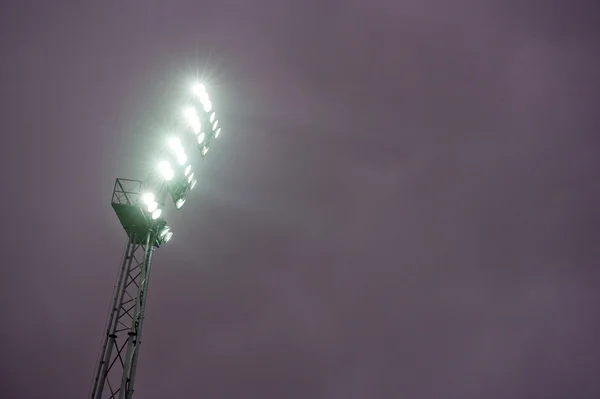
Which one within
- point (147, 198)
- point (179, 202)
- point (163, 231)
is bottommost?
point (163, 231)

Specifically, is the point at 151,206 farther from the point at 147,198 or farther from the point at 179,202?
the point at 179,202

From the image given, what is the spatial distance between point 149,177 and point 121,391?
325 inches

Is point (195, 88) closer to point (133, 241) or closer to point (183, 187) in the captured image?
point (183, 187)

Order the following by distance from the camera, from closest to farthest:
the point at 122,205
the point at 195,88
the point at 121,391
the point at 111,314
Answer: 1. the point at 121,391
2. the point at 111,314
3. the point at 122,205
4. the point at 195,88

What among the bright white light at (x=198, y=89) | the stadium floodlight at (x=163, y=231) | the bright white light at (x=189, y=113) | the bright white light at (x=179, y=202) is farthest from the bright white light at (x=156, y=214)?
the bright white light at (x=198, y=89)

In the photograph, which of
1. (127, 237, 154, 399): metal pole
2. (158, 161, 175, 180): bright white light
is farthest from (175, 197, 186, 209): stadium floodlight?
(127, 237, 154, 399): metal pole

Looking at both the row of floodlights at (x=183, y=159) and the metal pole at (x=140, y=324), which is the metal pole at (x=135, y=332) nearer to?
the metal pole at (x=140, y=324)

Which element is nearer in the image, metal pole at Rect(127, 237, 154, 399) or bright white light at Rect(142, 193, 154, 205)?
metal pole at Rect(127, 237, 154, 399)

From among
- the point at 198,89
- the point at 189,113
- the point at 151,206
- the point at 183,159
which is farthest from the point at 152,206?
the point at 198,89

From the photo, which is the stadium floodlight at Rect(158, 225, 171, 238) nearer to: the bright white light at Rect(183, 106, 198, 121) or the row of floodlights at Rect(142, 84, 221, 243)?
the row of floodlights at Rect(142, 84, 221, 243)

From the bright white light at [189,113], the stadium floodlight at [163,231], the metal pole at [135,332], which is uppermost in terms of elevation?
the bright white light at [189,113]

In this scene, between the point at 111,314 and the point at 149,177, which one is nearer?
the point at 111,314

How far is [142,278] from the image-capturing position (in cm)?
1792

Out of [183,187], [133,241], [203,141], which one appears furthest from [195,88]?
[133,241]
